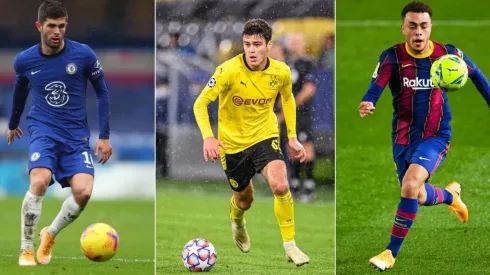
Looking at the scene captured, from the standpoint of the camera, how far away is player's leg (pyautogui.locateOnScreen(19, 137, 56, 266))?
721cm

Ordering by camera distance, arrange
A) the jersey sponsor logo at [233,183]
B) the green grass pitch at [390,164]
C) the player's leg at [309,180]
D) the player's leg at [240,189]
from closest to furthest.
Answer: the player's leg at [240,189] < the jersey sponsor logo at [233,183] < the green grass pitch at [390,164] < the player's leg at [309,180]

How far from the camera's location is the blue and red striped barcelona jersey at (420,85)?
7242mm

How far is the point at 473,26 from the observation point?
16562 millimetres

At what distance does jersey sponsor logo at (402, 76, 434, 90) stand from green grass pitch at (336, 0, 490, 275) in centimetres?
147

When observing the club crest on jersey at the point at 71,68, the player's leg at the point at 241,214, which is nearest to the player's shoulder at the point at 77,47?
the club crest on jersey at the point at 71,68

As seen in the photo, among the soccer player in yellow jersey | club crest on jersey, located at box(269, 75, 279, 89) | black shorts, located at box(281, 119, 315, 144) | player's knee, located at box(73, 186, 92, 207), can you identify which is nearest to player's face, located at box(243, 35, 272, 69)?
the soccer player in yellow jersey

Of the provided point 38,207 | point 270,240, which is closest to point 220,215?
point 270,240

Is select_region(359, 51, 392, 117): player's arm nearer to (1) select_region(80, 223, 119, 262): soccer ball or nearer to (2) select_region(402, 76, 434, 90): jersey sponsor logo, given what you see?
(2) select_region(402, 76, 434, 90): jersey sponsor logo

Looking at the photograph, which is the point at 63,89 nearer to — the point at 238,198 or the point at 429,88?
the point at 238,198

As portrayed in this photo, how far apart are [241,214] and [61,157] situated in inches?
63.4

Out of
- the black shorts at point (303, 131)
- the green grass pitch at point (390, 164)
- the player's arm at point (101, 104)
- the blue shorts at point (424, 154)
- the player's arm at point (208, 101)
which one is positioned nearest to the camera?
the player's arm at point (208, 101)

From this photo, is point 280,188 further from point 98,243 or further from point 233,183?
point 98,243

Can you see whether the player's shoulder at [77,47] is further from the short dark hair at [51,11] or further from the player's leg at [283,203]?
the player's leg at [283,203]

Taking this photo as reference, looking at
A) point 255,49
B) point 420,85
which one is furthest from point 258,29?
point 420,85
